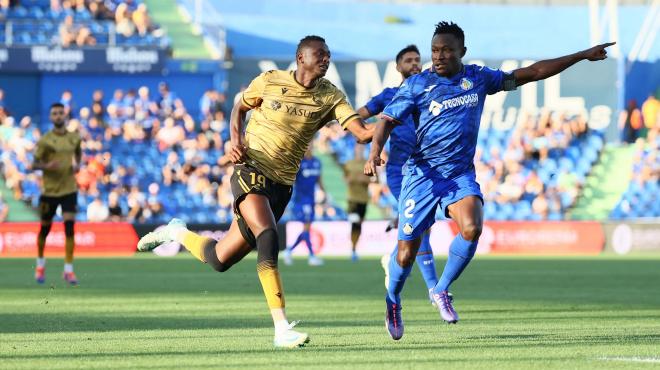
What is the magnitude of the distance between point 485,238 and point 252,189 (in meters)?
23.8

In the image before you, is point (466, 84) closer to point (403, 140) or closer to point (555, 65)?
point (555, 65)

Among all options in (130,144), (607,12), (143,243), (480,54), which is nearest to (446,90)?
(143,243)

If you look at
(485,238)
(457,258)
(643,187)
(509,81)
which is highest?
(509,81)

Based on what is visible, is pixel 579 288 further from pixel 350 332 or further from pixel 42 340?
pixel 42 340

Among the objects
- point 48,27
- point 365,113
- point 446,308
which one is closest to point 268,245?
point 446,308

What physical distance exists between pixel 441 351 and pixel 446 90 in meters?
2.48

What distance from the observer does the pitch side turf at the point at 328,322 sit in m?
8.62

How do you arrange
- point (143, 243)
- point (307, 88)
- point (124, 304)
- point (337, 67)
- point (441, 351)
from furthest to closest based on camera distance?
point (337, 67) < point (124, 304) < point (143, 243) < point (307, 88) < point (441, 351)

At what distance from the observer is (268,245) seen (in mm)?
9531

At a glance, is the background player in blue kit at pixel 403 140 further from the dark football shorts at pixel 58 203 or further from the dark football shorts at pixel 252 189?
the dark football shorts at pixel 58 203

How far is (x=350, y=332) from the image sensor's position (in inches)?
429

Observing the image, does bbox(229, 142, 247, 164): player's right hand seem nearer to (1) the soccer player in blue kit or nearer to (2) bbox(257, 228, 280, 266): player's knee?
(2) bbox(257, 228, 280, 266): player's knee

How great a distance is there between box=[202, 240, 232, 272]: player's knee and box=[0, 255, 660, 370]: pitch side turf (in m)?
0.59

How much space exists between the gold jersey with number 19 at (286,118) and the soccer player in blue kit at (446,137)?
64cm
